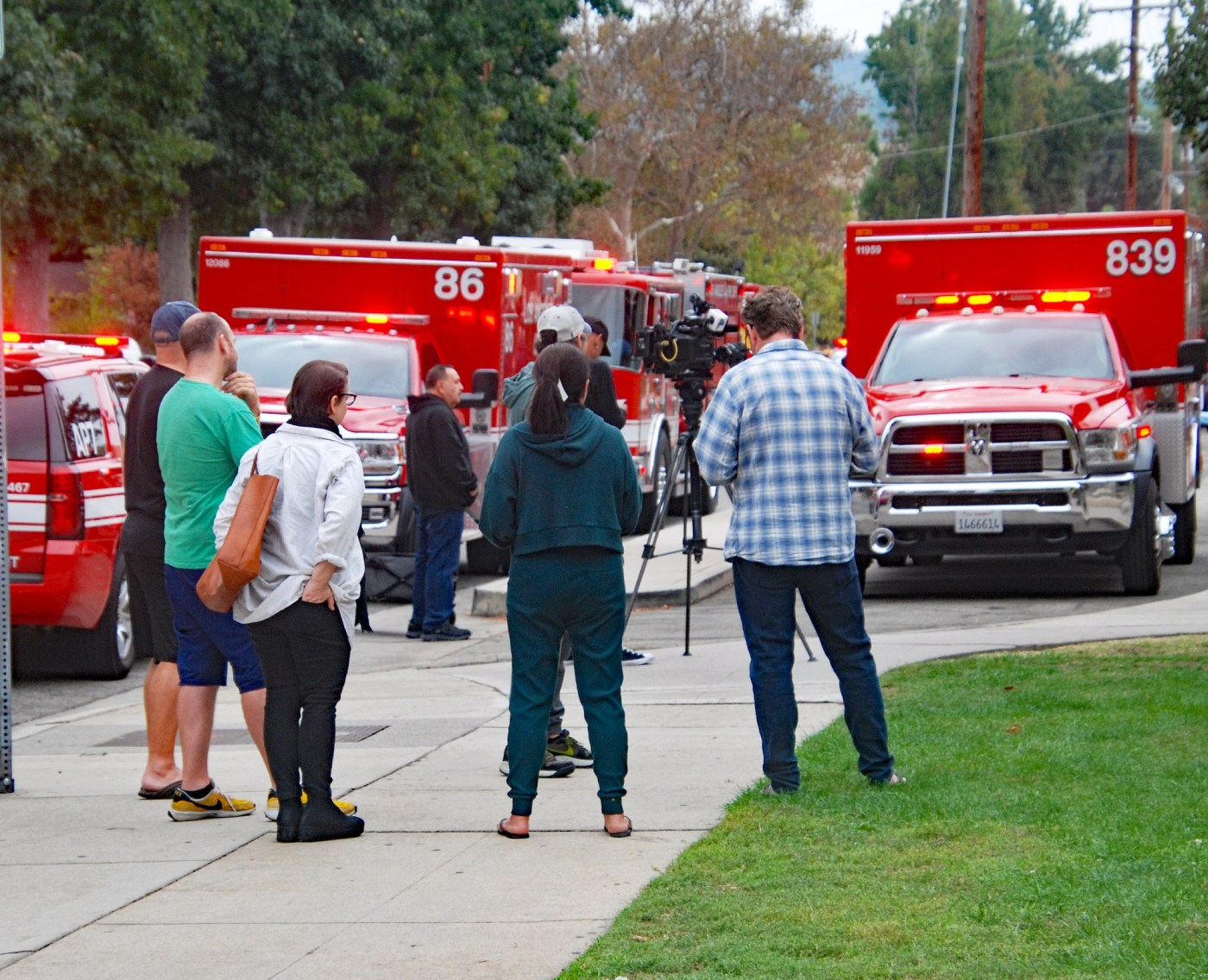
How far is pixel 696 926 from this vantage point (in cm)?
544

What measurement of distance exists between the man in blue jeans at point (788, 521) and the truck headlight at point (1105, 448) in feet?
22.0

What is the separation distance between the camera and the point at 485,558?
18.0 m

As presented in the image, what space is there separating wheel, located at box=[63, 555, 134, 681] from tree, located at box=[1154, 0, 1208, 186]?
30.1 ft

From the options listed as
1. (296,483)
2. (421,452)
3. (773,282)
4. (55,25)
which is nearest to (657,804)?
(296,483)

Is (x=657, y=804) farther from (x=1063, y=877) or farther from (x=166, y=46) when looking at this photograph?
(x=166, y=46)

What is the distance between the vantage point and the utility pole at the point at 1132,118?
46747 mm

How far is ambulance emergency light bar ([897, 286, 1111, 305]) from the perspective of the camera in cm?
1628

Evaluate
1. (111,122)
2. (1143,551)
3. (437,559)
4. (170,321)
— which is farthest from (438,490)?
(111,122)

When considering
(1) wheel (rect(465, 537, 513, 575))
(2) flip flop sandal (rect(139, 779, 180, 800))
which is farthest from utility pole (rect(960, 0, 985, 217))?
(2) flip flop sandal (rect(139, 779, 180, 800))

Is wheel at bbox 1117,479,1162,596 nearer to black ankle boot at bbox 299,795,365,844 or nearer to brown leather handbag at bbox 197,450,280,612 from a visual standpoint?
black ankle boot at bbox 299,795,365,844

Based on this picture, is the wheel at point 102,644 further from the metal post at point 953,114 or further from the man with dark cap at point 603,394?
the metal post at point 953,114

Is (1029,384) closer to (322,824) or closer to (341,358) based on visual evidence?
(341,358)

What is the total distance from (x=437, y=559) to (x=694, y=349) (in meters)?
2.58

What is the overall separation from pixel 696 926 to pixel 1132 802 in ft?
6.76
